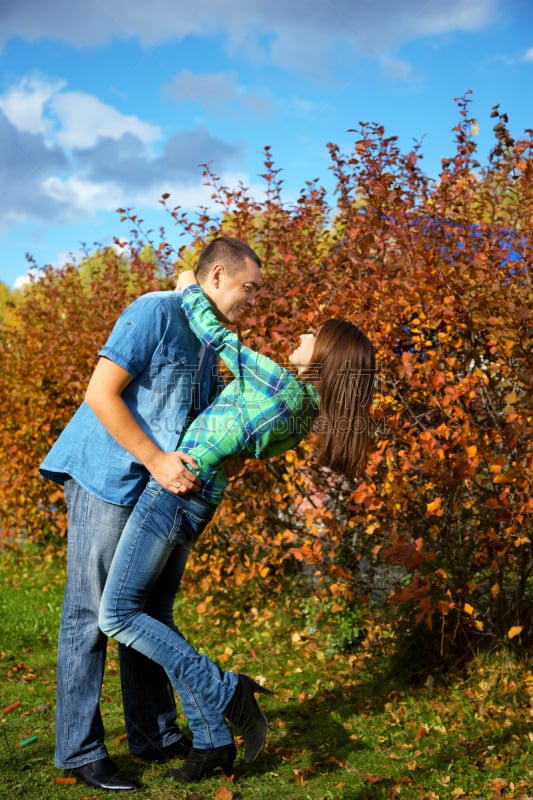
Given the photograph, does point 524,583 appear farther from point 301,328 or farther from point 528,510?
point 301,328

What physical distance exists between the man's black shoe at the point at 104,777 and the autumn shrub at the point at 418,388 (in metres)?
1.33

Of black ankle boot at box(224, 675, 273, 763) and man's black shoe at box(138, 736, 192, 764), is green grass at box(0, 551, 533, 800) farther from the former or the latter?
black ankle boot at box(224, 675, 273, 763)

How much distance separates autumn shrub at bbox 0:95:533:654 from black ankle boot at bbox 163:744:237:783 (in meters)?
1.00

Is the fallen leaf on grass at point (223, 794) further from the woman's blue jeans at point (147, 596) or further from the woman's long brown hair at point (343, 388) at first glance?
the woman's long brown hair at point (343, 388)

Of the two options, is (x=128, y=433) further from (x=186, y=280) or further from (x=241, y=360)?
(x=186, y=280)

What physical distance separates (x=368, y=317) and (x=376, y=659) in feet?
6.15

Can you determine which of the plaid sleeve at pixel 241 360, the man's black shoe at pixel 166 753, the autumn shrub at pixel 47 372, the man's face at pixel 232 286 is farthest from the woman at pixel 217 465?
the autumn shrub at pixel 47 372

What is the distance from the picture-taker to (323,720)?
3.77 meters

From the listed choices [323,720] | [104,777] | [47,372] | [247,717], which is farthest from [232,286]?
[47,372]

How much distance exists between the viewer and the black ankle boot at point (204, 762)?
292 cm

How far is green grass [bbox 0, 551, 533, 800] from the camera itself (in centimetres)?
307

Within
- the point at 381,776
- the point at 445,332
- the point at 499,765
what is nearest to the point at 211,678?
the point at 381,776

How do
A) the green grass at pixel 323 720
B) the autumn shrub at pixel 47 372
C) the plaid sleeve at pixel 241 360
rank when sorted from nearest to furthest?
1. the plaid sleeve at pixel 241 360
2. the green grass at pixel 323 720
3. the autumn shrub at pixel 47 372

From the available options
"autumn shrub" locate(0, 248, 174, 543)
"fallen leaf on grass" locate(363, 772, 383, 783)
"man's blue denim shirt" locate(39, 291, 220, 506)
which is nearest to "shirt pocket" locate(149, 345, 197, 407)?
"man's blue denim shirt" locate(39, 291, 220, 506)
